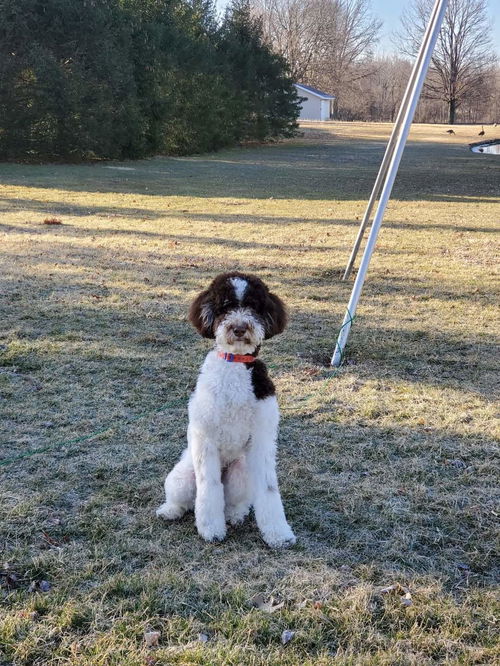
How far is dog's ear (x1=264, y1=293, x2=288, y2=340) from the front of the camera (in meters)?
2.86

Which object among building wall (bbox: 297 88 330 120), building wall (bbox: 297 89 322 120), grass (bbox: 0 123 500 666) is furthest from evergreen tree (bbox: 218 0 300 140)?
building wall (bbox: 297 89 322 120)

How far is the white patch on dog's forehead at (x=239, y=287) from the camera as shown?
2.80 meters

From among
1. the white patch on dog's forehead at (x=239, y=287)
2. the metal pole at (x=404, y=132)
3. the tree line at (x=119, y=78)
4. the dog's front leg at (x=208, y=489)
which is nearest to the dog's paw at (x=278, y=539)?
the dog's front leg at (x=208, y=489)

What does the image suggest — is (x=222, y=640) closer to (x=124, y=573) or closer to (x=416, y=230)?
(x=124, y=573)

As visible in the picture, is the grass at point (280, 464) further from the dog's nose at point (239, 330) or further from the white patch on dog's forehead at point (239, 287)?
the white patch on dog's forehead at point (239, 287)

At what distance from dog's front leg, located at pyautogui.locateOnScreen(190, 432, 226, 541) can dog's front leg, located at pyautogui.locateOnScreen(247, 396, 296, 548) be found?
16 centimetres

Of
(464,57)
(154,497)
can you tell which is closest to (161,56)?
(154,497)

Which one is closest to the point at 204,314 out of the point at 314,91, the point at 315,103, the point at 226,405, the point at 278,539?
the point at 226,405

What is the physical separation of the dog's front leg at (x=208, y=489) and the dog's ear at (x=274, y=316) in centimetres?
56

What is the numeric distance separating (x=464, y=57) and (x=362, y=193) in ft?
207

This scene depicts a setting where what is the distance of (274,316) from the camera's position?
114 inches

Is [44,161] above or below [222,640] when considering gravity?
above

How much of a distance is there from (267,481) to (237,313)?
0.76 meters

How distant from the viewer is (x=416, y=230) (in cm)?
1141
